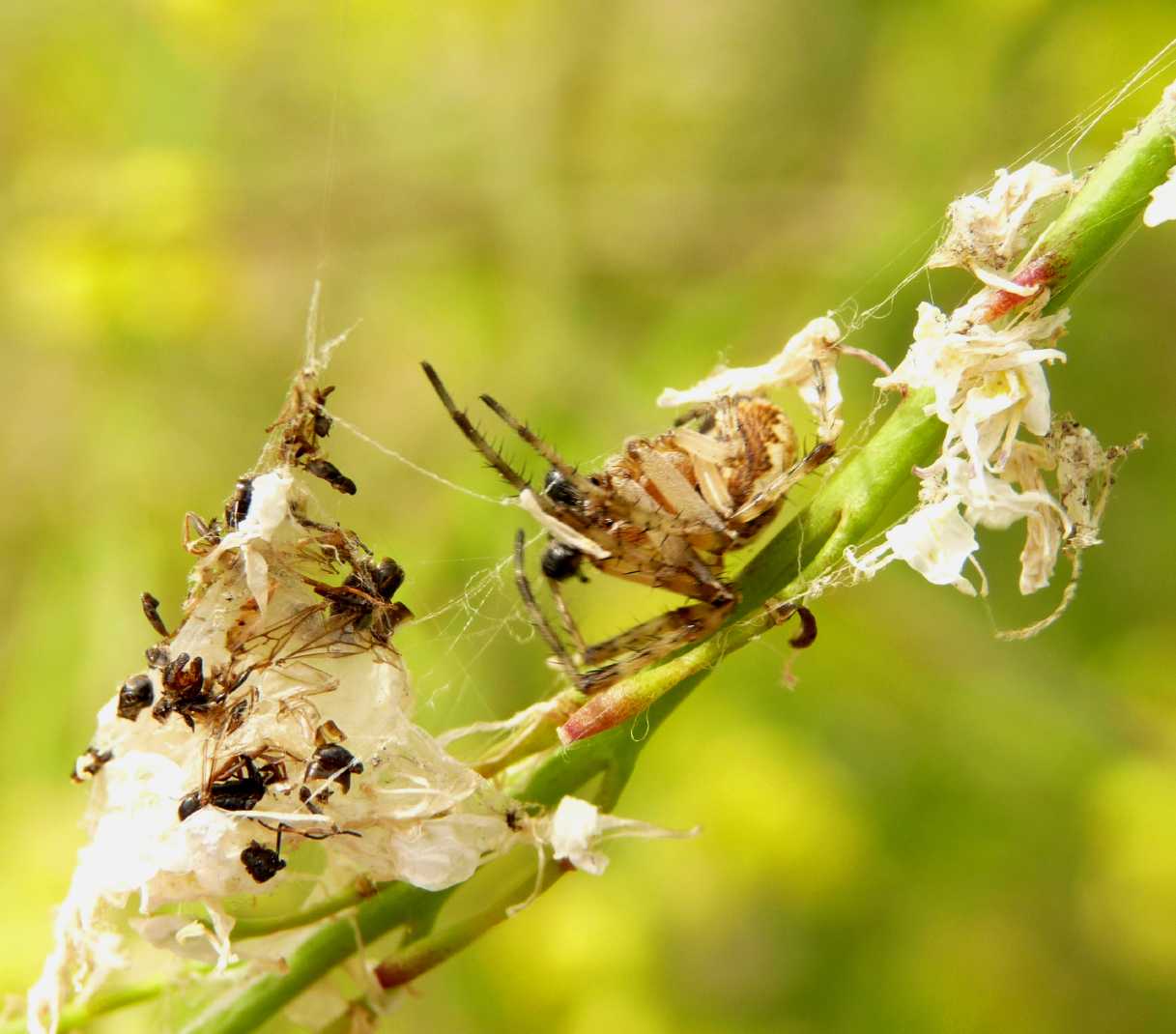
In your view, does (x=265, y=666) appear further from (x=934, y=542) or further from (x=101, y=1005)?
(x=934, y=542)

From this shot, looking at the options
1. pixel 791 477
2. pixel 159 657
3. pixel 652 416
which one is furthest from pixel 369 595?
pixel 652 416

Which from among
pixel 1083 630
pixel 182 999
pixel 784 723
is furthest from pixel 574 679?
pixel 1083 630

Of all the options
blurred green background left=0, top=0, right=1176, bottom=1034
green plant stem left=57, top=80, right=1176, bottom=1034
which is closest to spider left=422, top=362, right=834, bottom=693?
green plant stem left=57, top=80, right=1176, bottom=1034

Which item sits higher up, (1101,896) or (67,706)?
(67,706)

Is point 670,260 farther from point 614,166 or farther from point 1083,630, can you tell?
point 1083,630

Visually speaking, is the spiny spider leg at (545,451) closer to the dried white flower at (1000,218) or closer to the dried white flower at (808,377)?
the dried white flower at (808,377)
